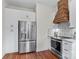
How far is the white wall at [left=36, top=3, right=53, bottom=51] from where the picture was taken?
4.95m

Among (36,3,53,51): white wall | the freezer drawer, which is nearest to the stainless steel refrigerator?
the freezer drawer

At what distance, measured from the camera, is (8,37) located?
445 centimetres

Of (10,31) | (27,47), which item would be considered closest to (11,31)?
(10,31)

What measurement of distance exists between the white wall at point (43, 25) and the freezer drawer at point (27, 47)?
299 millimetres

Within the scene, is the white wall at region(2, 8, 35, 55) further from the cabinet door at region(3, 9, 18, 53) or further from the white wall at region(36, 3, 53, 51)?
the white wall at region(36, 3, 53, 51)

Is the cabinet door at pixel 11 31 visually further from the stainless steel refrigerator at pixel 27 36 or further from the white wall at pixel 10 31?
the stainless steel refrigerator at pixel 27 36

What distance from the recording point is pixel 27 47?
15.1ft

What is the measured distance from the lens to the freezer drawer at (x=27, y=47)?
4480 mm

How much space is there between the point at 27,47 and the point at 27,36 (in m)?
0.61

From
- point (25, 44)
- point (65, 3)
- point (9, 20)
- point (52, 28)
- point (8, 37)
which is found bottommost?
point (25, 44)

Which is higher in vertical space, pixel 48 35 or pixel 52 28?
pixel 52 28

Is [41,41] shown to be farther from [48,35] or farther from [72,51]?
[72,51]

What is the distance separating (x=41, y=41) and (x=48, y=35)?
63cm

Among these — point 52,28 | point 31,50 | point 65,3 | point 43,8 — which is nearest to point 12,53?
point 31,50
